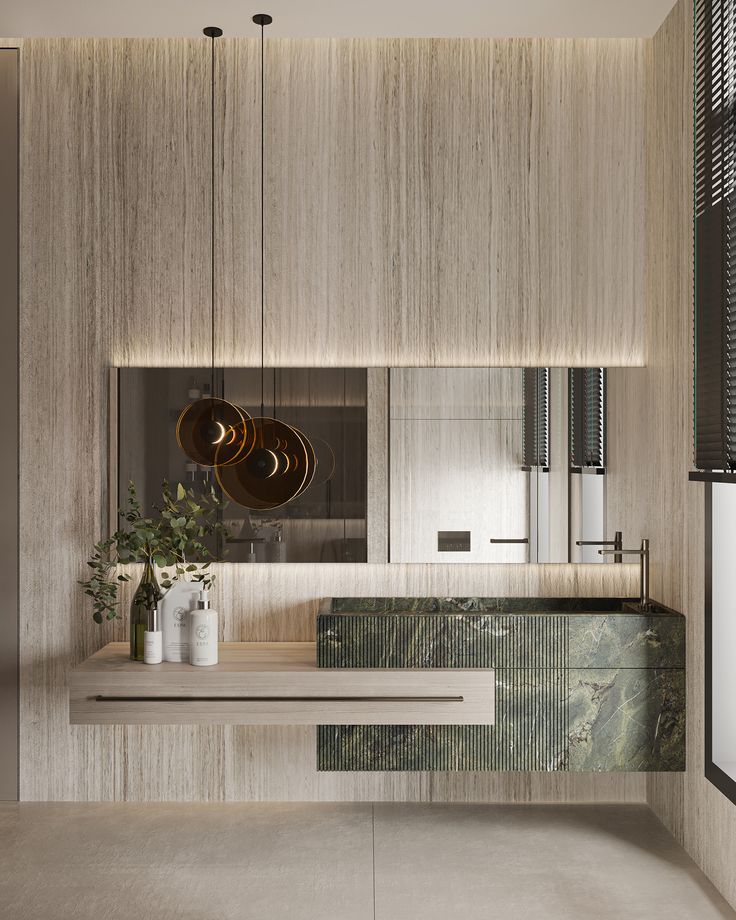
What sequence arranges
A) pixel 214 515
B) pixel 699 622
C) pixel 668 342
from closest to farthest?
pixel 699 622 → pixel 668 342 → pixel 214 515

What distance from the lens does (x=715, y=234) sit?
268 centimetres

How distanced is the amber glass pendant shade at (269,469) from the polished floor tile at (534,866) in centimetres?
125

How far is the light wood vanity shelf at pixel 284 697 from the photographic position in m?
2.96

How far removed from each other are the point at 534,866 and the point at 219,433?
1.74 meters

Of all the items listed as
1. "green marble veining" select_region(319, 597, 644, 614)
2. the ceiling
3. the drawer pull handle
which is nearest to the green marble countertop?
"green marble veining" select_region(319, 597, 644, 614)

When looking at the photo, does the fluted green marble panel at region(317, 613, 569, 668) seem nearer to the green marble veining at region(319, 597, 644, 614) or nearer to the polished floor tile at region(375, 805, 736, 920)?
the green marble veining at region(319, 597, 644, 614)

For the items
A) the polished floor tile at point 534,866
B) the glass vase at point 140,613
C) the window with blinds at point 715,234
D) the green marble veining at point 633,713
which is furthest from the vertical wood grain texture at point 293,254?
the window with blinds at point 715,234

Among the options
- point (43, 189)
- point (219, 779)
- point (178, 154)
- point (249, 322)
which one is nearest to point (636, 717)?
point (219, 779)

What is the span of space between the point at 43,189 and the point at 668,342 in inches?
94.6

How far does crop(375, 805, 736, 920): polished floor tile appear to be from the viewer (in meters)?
2.61

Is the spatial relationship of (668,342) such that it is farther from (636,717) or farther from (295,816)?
(295,816)

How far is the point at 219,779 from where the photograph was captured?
3416 mm

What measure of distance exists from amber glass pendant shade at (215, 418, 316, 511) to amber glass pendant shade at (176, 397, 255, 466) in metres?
0.02

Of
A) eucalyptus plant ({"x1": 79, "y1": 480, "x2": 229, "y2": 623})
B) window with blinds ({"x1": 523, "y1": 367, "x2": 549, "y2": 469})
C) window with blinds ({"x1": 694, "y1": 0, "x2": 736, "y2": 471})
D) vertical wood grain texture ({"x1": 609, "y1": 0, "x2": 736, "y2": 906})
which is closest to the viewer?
window with blinds ({"x1": 694, "y1": 0, "x2": 736, "y2": 471})
